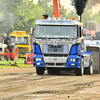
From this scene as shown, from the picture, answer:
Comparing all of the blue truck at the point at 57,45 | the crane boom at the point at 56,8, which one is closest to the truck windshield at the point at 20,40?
the crane boom at the point at 56,8

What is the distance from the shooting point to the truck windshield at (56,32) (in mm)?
17953

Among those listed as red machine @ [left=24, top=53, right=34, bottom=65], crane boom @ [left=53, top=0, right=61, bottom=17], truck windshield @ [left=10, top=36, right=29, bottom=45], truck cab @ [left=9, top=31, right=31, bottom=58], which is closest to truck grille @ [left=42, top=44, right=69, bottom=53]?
red machine @ [left=24, top=53, right=34, bottom=65]

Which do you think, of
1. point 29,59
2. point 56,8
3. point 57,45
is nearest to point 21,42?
point 56,8

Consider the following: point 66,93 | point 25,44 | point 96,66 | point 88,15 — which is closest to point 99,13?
point 88,15

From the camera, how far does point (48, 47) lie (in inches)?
709

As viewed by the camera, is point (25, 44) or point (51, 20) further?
point (25, 44)

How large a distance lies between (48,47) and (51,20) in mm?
1469

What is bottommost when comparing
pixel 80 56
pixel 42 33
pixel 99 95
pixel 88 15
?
pixel 99 95

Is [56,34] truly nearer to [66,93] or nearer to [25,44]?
[66,93]

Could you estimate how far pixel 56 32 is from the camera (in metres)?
18.0

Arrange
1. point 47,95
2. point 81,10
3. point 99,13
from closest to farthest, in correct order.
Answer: point 47,95, point 81,10, point 99,13

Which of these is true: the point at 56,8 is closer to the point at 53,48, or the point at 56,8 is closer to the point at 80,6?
the point at 80,6

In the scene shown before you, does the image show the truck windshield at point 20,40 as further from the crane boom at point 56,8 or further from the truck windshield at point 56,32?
the truck windshield at point 56,32

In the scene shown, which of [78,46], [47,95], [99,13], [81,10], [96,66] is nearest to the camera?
[47,95]
